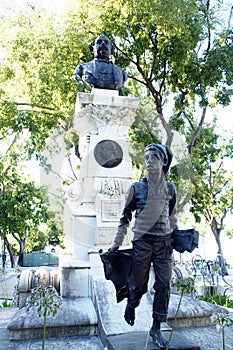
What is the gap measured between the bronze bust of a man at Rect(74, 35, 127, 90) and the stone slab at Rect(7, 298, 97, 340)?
466cm

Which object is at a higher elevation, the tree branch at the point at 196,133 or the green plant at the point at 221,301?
the tree branch at the point at 196,133

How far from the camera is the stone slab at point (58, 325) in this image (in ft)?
15.3

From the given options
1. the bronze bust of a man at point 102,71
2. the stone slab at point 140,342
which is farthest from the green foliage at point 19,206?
the stone slab at point 140,342

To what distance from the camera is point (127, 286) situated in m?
3.93

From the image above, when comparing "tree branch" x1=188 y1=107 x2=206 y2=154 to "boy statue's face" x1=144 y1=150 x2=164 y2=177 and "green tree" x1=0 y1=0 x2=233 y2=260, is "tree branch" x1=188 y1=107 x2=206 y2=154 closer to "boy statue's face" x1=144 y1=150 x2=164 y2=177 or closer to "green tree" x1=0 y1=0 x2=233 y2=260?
"green tree" x1=0 y1=0 x2=233 y2=260

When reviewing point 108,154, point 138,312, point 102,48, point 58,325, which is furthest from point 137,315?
point 102,48

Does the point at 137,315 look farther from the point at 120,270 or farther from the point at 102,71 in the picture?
the point at 102,71

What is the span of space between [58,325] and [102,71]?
523 cm

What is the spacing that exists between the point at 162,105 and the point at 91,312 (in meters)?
10.9

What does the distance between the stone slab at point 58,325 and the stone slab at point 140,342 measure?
840 mm

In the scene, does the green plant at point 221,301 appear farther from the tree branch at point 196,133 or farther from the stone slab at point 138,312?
the tree branch at point 196,133

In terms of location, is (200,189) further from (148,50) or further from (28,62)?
(28,62)

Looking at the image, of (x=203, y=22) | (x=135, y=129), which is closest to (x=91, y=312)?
(x=135, y=129)

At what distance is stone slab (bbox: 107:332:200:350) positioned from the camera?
3.56 m
